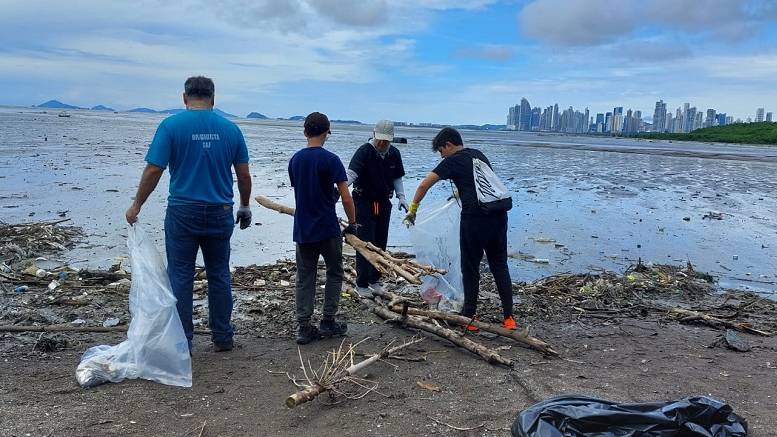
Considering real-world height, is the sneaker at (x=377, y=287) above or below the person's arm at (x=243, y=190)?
below

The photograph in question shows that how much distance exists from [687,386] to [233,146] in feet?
12.9

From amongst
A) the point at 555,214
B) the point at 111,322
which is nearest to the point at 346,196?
the point at 111,322

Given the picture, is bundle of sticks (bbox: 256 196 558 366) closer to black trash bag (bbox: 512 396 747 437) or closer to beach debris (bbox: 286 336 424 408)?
beach debris (bbox: 286 336 424 408)

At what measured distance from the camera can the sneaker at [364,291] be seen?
675 centimetres

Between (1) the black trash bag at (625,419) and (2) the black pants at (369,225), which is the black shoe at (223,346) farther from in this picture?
(1) the black trash bag at (625,419)

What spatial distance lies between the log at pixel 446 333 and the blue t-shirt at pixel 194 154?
83.0 inches

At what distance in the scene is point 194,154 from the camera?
443 cm

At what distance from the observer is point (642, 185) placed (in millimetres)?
21875

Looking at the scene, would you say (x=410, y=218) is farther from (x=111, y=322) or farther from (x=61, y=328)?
(x=61, y=328)

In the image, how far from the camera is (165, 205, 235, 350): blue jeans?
4500 mm

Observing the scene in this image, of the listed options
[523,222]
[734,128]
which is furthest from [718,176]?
[734,128]

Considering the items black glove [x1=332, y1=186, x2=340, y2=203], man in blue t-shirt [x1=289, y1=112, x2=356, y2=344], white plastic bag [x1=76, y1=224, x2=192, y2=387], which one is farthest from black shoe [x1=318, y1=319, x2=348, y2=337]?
white plastic bag [x1=76, y1=224, x2=192, y2=387]

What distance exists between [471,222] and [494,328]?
0.99 meters

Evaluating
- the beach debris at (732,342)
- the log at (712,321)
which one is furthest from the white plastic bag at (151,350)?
the log at (712,321)
